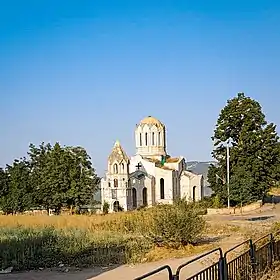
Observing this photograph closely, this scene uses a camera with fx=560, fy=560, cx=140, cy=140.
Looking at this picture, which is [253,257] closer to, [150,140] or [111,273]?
[111,273]

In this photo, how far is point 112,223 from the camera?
31141mm

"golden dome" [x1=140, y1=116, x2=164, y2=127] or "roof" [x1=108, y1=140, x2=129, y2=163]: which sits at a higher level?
"golden dome" [x1=140, y1=116, x2=164, y2=127]

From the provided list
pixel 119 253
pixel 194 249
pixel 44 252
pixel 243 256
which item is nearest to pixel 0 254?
pixel 44 252

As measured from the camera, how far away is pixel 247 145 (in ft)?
181

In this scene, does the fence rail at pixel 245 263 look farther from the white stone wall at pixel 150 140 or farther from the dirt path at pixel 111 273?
the white stone wall at pixel 150 140

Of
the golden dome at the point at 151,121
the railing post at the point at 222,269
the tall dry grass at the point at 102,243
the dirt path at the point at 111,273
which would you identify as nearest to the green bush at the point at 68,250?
the tall dry grass at the point at 102,243

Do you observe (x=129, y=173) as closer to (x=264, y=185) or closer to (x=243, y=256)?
(x=264, y=185)

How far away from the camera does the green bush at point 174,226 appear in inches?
826

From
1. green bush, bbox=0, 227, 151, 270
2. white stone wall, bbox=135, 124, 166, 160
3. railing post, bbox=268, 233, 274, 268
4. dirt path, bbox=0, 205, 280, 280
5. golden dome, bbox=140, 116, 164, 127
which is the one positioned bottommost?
dirt path, bbox=0, 205, 280, 280

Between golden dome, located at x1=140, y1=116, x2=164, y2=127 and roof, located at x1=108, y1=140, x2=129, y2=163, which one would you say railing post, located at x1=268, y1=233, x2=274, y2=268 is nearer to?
roof, located at x1=108, y1=140, x2=129, y2=163

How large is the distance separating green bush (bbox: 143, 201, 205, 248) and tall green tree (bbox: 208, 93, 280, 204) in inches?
1249

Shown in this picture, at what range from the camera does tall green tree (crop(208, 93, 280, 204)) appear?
5444 cm

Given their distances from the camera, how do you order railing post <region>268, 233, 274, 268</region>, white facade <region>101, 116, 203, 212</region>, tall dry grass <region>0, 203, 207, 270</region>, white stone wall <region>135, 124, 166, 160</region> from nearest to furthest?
railing post <region>268, 233, 274, 268</region> → tall dry grass <region>0, 203, 207, 270</region> → white facade <region>101, 116, 203, 212</region> → white stone wall <region>135, 124, 166, 160</region>

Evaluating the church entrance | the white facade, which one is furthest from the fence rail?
the white facade
